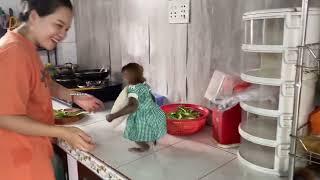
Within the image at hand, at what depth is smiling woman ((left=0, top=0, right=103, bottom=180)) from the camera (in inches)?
29.8

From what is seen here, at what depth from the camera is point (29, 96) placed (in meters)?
0.88

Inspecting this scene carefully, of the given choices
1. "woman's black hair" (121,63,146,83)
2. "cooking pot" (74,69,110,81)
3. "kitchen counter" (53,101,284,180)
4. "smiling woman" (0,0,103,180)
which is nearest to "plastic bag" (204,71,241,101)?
"kitchen counter" (53,101,284,180)

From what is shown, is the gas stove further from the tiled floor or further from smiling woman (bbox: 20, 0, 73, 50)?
smiling woman (bbox: 20, 0, 73, 50)

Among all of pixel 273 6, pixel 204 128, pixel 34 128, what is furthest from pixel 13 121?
pixel 273 6

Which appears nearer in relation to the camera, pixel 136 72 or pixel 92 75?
pixel 136 72

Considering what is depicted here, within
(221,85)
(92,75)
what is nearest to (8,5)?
(92,75)

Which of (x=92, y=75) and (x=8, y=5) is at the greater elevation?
(x=8, y=5)

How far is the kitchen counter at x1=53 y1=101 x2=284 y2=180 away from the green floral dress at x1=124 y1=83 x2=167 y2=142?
0.07m

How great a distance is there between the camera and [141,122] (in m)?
0.98

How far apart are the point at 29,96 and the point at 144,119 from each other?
1.20 feet

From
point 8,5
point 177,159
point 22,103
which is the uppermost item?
point 8,5

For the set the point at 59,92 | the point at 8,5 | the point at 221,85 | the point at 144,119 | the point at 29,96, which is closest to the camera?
the point at 29,96

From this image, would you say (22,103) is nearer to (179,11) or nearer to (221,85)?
(221,85)

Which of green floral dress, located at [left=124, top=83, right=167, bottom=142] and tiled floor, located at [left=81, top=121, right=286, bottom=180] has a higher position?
green floral dress, located at [left=124, top=83, right=167, bottom=142]
